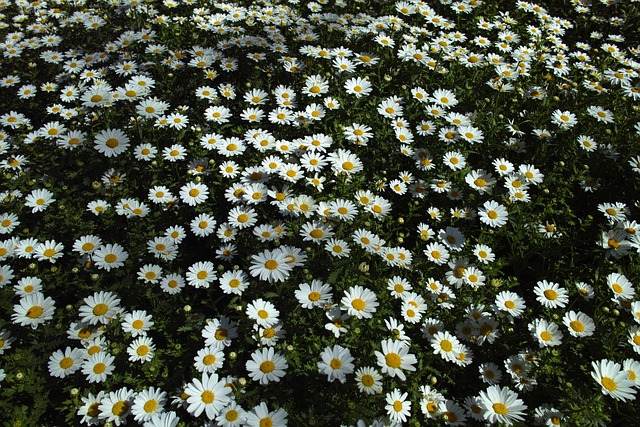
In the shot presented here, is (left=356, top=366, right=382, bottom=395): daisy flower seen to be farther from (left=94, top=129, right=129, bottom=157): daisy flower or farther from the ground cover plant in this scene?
(left=94, top=129, right=129, bottom=157): daisy flower

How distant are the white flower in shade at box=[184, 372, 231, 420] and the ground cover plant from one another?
0.01 m

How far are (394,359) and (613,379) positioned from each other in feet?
4.23

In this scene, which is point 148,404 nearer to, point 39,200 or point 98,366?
point 98,366

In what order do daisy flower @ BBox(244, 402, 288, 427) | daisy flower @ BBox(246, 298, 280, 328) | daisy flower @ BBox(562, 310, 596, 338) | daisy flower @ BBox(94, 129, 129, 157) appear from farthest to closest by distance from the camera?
daisy flower @ BBox(94, 129, 129, 157), daisy flower @ BBox(562, 310, 596, 338), daisy flower @ BBox(246, 298, 280, 328), daisy flower @ BBox(244, 402, 288, 427)

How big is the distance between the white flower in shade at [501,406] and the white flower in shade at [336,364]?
82 cm

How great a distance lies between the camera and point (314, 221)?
329cm

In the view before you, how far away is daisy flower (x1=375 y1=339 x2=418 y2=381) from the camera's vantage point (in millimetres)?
2559

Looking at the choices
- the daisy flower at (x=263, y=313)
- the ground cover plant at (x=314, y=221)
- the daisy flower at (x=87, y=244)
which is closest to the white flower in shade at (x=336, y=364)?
the ground cover plant at (x=314, y=221)

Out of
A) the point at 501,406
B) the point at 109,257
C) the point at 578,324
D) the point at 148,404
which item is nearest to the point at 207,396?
the point at 148,404

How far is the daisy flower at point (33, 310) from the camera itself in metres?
2.92

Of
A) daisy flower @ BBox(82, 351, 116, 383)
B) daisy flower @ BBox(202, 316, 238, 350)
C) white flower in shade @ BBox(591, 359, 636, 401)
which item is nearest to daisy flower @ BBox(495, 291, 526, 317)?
white flower in shade @ BBox(591, 359, 636, 401)

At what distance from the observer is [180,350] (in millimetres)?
2891

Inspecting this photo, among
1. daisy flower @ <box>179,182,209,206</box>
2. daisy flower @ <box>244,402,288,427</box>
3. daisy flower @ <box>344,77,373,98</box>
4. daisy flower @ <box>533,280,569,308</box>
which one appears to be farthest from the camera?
daisy flower @ <box>344,77,373,98</box>

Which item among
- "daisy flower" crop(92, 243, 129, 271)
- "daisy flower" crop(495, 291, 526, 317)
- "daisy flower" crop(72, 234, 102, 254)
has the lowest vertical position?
"daisy flower" crop(72, 234, 102, 254)
